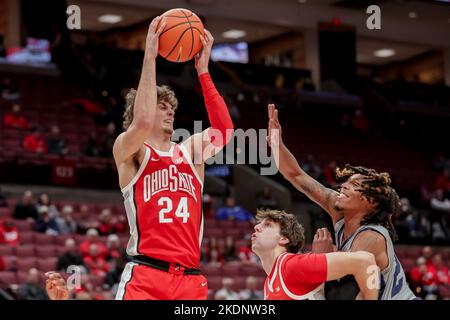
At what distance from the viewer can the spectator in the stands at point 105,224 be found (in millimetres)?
15266

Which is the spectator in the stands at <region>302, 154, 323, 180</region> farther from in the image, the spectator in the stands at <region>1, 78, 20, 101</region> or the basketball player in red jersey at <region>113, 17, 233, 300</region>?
the basketball player in red jersey at <region>113, 17, 233, 300</region>

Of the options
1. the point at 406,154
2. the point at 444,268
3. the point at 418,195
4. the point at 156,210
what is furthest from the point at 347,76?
the point at 156,210

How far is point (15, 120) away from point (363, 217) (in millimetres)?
14926

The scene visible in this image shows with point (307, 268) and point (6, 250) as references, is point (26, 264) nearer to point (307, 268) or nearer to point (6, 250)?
point (6, 250)

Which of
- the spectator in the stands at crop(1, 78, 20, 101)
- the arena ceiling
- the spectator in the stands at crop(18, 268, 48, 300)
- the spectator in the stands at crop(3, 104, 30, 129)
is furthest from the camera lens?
the arena ceiling

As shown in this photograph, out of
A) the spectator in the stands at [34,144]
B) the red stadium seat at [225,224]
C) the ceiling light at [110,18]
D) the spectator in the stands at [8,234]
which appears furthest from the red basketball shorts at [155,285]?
the ceiling light at [110,18]

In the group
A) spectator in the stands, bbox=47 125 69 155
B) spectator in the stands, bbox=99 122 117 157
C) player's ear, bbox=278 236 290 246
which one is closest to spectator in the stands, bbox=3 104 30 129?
spectator in the stands, bbox=47 125 69 155

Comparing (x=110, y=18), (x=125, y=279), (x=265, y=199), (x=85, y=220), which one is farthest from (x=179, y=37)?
(x=110, y=18)

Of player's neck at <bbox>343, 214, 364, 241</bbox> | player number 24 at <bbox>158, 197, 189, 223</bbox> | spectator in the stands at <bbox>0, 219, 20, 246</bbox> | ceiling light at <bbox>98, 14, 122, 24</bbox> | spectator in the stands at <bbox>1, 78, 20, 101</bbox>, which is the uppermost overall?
ceiling light at <bbox>98, 14, 122, 24</bbox>

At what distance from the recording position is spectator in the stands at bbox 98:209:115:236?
50.1 ft

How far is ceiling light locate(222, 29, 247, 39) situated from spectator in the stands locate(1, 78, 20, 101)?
7.42 meters

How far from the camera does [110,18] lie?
25.2 metres
